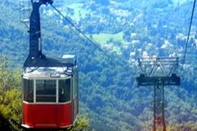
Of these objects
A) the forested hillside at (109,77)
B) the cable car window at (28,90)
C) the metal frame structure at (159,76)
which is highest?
the cable car window at (28,90)

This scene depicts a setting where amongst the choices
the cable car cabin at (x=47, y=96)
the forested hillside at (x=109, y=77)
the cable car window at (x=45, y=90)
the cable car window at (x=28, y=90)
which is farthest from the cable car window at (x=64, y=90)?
the forested hillside at (x=109, y=77)

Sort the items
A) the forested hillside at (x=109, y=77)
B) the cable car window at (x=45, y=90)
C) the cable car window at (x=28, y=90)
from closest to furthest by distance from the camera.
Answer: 1. the cable car window at (x=45, y=90)
2. the cable car window at (x=28, y=90)
3. the forested hillside at (x=109, y=77)

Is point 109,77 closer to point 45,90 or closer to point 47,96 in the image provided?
point 47,96

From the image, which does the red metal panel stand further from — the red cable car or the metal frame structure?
the metal frame structure

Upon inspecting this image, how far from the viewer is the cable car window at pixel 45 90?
41.8 ft

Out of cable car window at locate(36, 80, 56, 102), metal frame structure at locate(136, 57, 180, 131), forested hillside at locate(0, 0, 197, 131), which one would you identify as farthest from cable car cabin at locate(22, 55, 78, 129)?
forested hillside at locate(0, 0, 197, 131)

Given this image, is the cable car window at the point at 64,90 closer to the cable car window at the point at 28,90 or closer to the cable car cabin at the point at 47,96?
the cable car cabin at the point at 47,96

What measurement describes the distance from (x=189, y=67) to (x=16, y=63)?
4973 centimetres

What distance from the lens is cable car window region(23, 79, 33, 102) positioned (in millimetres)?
12875

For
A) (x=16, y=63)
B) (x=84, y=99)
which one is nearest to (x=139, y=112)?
(x=84, y=99)

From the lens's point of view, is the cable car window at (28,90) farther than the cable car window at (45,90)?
Yes

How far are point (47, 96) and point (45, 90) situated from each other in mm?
188

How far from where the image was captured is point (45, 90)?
12.7m

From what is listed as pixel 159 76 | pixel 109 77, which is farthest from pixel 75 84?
pixel 109 77
